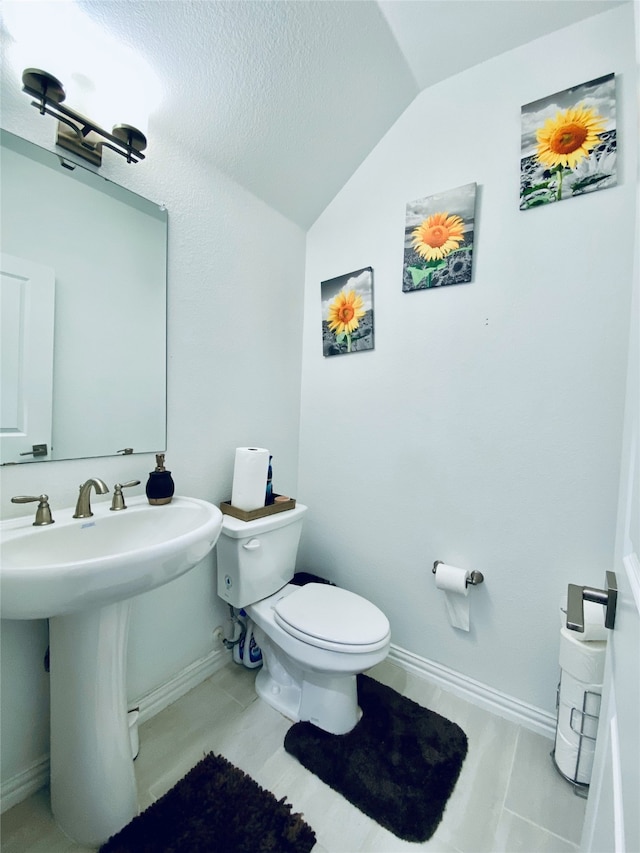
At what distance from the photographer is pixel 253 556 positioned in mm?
1321

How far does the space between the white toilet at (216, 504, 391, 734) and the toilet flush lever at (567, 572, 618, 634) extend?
2.29ft

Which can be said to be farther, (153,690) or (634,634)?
(153,690)

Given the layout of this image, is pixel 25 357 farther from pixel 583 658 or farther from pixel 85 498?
pixel 583 658

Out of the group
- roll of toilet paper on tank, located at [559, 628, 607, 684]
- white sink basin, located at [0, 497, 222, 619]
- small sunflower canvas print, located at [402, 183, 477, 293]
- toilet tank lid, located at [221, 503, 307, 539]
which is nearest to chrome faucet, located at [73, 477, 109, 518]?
white sink basin, located at [0, 497, 222, 619]

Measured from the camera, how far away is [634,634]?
43 cm

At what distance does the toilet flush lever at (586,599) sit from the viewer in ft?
1.85

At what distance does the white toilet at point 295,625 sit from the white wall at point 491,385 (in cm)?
37

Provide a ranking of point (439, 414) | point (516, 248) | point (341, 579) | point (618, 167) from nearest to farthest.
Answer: point (618, 167), point (516, 248), point (439, 414), point (341, 579)

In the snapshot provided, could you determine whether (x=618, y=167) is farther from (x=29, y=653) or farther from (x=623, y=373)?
(x=29, y=653)

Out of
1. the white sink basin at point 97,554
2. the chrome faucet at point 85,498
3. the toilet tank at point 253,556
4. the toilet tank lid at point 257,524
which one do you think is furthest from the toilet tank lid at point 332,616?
the chrome faucet at point 85,498

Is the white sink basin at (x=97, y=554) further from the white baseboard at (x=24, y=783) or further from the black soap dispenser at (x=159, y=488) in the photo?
the white baseboard at (x=24, y=783)

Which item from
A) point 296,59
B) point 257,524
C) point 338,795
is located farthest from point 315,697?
point 296,59

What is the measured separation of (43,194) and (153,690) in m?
1.69

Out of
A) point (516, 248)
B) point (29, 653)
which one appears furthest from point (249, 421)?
point (516, 248)
